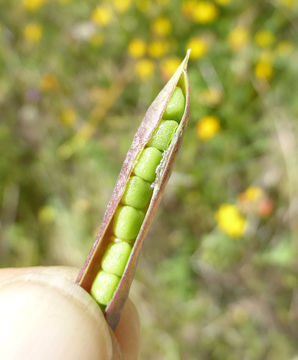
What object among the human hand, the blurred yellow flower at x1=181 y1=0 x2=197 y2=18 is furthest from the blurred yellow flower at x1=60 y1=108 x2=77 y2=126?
the human hand

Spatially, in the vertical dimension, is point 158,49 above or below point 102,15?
below

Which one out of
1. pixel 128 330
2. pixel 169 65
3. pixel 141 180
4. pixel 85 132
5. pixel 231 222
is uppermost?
pixel 169 65

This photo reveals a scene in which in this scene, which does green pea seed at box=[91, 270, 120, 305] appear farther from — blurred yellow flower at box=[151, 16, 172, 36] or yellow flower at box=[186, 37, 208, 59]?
blurred yellow flower at box=[151, 16, 172, 36]

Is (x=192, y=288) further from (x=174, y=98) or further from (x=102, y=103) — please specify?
(x=174, y=98)

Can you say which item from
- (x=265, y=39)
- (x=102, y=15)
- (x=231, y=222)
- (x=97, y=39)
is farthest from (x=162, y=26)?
(x=231, y=222)

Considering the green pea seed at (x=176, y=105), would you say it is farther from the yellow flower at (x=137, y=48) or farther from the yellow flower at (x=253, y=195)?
the yellow flower at (x=137, y=48)

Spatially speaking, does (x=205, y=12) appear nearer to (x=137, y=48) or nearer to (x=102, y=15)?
(x=137, y=48)

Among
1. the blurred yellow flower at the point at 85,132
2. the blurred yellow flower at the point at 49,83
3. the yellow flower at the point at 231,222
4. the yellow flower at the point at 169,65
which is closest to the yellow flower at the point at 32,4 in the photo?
the blurred yellow flower at the point at 49,83
